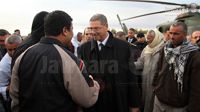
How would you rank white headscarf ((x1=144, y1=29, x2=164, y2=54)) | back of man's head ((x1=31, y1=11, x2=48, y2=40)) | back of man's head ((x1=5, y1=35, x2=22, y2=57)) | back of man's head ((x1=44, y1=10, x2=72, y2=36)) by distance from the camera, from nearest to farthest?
back of man's head ((x1=44, y1=10, x2=72, y2=36))
back of man's head ((x1=31, y1=11, x2=48, y2=40))
back of man's head ((x1=5, y1=35, x2=22, y2=57))
white headscarf ((x1=144, y1=29, x2=164, y2=54))

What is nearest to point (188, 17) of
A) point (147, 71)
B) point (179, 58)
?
point (147, 71)

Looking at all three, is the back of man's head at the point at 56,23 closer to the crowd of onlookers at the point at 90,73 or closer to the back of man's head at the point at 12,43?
the crowd of onlookers at the point at 90,73

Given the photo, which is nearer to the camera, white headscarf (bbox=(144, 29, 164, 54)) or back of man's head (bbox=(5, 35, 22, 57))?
back of man's head (bbox=(5, 35, 22, 57))

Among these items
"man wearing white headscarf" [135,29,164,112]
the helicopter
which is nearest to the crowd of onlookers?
"man wearing white headscarf" [135,29,164,112]

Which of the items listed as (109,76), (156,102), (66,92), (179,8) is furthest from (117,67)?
(179,8)

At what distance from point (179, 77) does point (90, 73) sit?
48.1 inches

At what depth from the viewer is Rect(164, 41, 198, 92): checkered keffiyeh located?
5020mm

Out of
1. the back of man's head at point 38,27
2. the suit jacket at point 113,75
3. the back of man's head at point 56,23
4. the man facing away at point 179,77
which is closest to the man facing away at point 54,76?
the back of man's head at point 56,23

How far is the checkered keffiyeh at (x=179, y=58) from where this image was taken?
502 cm

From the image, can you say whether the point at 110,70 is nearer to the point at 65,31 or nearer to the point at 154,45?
the point at 65,31

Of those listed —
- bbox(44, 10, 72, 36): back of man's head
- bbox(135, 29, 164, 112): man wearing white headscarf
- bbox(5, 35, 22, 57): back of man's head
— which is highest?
bbox(44, 10, 72, 36): back of man's head

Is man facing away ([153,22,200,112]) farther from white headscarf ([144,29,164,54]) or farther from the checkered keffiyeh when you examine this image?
white headscarf ([144,29,164,54])

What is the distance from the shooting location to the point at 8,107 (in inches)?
215

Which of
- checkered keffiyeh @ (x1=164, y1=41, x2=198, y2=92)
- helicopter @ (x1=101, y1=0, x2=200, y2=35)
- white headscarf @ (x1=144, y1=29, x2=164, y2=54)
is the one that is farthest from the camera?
helicopter @ (x1=101, y1=0, x2=200, y2=35)
